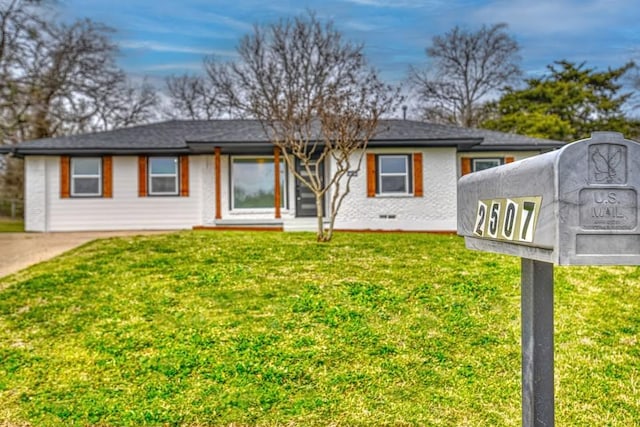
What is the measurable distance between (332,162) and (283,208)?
6.83ft

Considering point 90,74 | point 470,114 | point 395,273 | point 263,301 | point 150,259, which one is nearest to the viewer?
point 263,301

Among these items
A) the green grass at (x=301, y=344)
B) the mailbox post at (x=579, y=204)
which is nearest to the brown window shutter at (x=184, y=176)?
the green grass at (x=301, y=344)

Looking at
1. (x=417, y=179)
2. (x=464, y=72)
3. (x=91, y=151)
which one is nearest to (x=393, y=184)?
(x=417, y=179)

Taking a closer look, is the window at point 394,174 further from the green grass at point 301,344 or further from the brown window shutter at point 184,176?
the green grass at point 301,344

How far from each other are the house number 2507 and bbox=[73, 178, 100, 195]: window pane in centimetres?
1404

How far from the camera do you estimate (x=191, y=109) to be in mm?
28312

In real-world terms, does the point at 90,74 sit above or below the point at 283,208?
above

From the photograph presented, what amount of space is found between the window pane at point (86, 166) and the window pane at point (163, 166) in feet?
5.37

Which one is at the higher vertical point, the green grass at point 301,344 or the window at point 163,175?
the window at point 163,175

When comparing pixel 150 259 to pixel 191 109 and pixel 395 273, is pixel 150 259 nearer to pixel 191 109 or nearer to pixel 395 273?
pixel 395 273

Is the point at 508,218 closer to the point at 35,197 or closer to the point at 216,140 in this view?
the point at 216,140

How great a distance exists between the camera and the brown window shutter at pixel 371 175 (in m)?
13.1

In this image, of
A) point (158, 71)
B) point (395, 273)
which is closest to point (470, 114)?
point (158, 71)

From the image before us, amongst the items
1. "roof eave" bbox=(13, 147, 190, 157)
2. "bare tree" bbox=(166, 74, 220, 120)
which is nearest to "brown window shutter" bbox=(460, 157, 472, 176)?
"roof eave" bbox=(13, 147, 190, 157)
